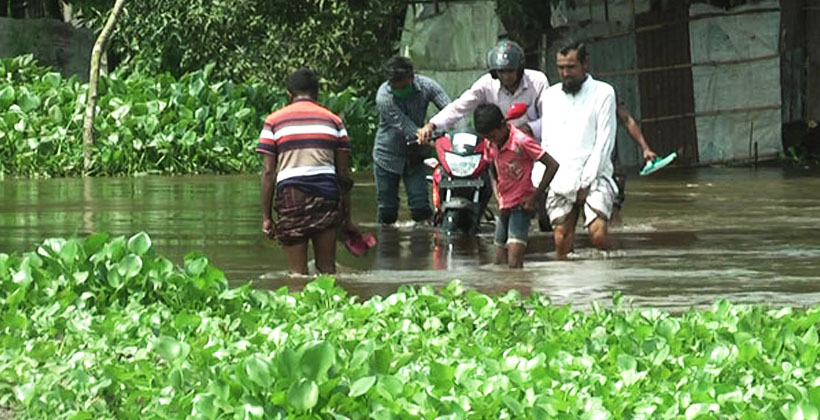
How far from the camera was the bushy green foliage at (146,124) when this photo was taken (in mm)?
22672

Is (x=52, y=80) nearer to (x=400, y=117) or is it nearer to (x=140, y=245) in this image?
(x=400, y=117)

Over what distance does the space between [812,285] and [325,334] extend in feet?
13.0

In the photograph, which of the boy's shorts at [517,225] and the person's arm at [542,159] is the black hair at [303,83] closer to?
the person's arm at [542,159]

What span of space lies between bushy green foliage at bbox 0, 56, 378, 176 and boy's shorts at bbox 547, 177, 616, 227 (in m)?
10.8

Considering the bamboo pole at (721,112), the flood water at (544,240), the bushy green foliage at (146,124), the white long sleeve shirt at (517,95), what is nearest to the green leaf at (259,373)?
the flood water at (544,240)

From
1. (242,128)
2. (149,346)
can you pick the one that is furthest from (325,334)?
(242,128)

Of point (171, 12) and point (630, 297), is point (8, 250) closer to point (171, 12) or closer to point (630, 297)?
point (630, 297)

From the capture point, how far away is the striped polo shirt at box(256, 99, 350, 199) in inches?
446

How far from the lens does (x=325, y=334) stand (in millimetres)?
7852

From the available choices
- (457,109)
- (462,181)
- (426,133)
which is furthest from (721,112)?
(426,133)

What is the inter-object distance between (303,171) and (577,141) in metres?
2.13

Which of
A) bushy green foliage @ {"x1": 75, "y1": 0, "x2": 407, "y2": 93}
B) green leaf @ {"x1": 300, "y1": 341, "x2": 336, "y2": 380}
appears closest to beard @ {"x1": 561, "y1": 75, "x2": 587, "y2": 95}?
green leaf @ {"x1": 300, "y1": 341, "x2": 336, "y2": 380}

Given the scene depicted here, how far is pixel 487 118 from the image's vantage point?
38.5 feet

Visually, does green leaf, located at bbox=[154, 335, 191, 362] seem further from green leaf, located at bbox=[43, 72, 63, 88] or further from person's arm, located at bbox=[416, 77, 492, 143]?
green leaf, located at bbox=[43, 72, 63, 88]
